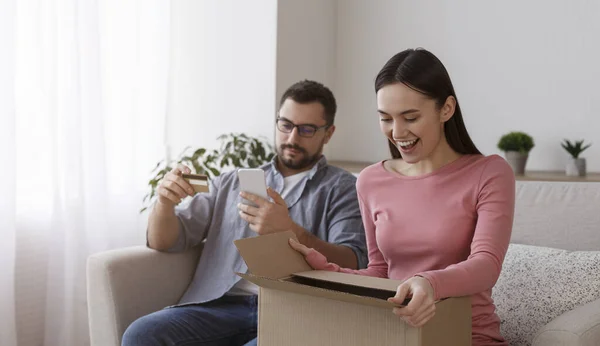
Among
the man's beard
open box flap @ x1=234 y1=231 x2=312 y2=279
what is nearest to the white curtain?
the man's beard

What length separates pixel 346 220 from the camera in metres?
Result: 2.09

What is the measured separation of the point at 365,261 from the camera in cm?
208

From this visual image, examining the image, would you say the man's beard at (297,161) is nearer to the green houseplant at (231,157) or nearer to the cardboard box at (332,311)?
the green houseplant at (231,157)

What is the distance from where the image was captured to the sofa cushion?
1.71 m

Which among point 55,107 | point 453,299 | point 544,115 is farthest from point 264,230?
point 544,115

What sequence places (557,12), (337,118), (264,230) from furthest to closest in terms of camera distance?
(337,118) < (557,12) < (264,230)

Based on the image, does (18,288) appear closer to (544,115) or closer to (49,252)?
(49,252)

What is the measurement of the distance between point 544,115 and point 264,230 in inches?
59.8

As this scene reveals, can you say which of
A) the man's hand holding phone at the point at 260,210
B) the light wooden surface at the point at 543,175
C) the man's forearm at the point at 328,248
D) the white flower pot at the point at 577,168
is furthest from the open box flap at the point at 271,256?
the white flower pot at the point at 577,168

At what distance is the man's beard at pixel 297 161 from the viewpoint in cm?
219

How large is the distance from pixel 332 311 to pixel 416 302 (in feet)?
0.52

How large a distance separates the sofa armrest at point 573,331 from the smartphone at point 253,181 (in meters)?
0.75

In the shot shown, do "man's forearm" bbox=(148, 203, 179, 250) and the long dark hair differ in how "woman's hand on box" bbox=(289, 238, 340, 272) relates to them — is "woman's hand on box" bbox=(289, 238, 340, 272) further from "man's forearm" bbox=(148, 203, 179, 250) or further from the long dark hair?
"man's forearm" bbox=(148, 203, 179, 250)

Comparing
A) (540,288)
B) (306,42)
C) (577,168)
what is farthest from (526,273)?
(306,42)
